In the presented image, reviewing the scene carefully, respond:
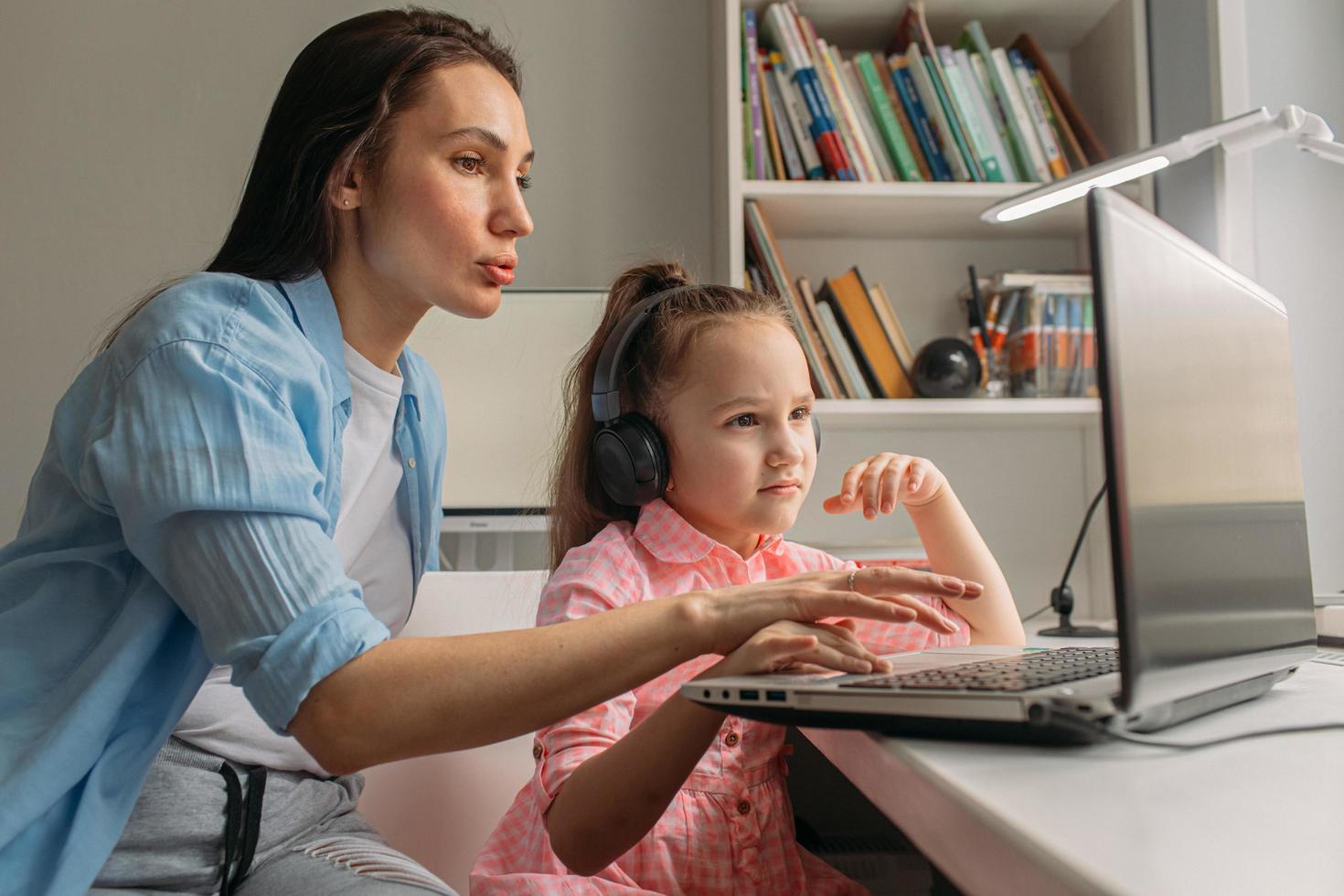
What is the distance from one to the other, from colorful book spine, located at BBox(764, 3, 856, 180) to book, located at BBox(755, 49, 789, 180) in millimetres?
60

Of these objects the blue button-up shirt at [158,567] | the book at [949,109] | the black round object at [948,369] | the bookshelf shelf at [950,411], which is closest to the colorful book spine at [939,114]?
the book at [949,109]

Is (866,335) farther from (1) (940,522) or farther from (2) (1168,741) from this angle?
(2) (1168,741)

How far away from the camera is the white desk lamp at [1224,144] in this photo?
1302mm

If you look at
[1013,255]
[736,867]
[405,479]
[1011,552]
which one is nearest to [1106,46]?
[1013,255]

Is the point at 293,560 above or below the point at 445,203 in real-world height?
below

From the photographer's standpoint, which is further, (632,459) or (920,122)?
(920,122)

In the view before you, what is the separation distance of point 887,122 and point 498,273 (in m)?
1.16

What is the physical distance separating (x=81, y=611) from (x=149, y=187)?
1776 millimetres

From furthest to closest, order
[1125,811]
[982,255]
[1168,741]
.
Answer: [982,255] < [1168,741] < [1125,811]

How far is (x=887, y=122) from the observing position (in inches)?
79.9

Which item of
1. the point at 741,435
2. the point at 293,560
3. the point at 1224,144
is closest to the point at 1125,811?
the point at 293,560

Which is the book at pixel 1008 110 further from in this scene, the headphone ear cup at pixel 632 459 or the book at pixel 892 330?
the headphone ear cup at pixel 632 459

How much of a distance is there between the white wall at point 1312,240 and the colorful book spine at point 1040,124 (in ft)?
1.08

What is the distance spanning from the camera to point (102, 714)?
781 mm
